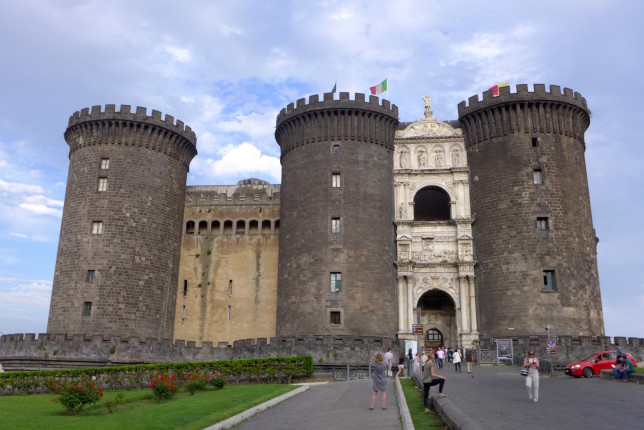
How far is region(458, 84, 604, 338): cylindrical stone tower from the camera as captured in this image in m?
37.7

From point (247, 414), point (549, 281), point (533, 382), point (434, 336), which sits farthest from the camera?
point (434, 336)

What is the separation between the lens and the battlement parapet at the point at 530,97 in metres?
41.4

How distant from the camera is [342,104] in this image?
142ft

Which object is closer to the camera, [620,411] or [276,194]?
[620,411]

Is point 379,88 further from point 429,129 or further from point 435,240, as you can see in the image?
point 435,240

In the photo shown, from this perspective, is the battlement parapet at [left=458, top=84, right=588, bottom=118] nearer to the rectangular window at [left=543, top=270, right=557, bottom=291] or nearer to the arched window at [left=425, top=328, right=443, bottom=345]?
the rectangular window at [left=543, top=270, right=557, bottom=291]

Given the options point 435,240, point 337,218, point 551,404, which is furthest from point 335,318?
point 551,404

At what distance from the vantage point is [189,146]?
1866 inches

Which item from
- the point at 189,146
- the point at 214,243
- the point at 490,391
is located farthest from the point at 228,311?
the point at 490,391

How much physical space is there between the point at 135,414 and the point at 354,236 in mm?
26117

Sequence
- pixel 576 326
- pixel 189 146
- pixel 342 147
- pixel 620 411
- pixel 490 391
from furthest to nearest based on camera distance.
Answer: pixel 189 146
pixel 342 147
pixel 576 326
pixel 490 391
pixel 620 411

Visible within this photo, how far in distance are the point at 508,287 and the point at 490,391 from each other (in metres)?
19.0

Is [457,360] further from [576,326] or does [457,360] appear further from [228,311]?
[228,311]

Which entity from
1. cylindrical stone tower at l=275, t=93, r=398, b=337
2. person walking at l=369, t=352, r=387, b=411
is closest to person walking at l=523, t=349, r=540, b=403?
person walking at l=369, t=352, r=387, b=411
